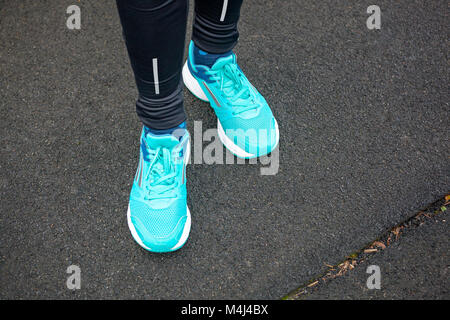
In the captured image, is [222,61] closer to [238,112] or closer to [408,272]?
[238,112]

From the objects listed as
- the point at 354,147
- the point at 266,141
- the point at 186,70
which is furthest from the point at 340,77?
the point at 186,70

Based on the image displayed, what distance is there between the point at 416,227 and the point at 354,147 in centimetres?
32

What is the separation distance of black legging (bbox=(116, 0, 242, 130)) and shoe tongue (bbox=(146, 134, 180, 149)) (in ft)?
0.13

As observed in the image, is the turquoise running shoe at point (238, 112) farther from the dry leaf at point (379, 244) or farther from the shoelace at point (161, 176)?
the dry leaf at point (379, 244)

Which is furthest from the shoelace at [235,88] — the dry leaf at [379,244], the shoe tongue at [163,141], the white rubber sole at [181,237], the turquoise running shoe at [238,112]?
the dry leaf at [379,244]

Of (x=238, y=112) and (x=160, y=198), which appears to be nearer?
(x=160, y=198)

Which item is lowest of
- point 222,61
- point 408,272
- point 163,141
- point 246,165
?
point 408,272

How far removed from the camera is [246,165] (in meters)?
1.22

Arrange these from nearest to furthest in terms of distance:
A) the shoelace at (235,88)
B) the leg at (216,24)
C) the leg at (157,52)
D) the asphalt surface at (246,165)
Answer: the leg at (157,52) < the leg at (216,24) < the asphalt surface at (246,165) < the shoelace at (235,88)

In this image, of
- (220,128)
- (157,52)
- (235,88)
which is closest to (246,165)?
(220,128)

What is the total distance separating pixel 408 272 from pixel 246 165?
0.58 metres

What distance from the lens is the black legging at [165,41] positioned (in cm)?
71
